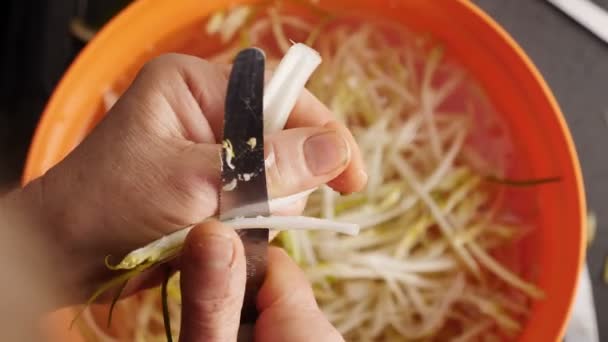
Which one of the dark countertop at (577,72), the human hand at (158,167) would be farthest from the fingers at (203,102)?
the dark countertop at (577,72)

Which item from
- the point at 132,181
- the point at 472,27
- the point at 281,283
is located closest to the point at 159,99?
the point at 132,181

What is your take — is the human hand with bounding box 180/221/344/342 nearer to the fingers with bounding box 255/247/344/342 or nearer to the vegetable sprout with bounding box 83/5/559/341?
the fingers with bounding box 255/247/344/342

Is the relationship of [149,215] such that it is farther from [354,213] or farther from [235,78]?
[354,213]

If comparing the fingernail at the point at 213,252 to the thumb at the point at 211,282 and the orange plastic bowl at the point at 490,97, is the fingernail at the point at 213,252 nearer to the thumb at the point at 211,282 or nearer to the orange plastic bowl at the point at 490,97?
the thumb at the point at 211,282

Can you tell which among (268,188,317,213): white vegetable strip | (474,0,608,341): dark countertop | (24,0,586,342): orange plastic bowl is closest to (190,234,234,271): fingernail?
(268,188,317,213): white vegetable strip

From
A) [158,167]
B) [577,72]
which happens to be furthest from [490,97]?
[158,167]
